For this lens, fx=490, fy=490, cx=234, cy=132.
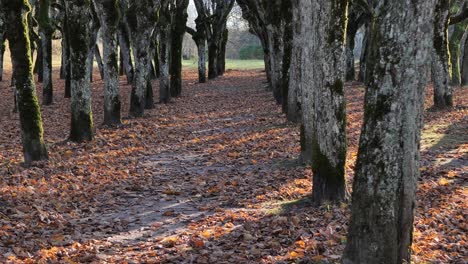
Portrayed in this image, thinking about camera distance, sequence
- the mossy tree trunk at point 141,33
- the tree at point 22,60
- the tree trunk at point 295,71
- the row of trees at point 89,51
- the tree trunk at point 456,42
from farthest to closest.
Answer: the tree trunk at point 456,42 → the mossy tree trunk at point 141,33 → the tree trunk at point 295,71 → the row of trees at point 89,51 → the tree at point 22,60

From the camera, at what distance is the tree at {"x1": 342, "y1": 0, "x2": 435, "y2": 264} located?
4.37 metres

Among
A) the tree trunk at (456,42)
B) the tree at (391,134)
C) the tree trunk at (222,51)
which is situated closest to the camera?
the tree at (391,134)

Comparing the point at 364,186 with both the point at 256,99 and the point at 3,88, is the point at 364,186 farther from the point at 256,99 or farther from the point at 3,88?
the point at 3,88

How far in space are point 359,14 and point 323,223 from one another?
21785 millimetres

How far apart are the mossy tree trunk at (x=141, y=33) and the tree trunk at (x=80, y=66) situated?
4.79m

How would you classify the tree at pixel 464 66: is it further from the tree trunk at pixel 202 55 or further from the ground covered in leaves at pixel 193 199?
the tree trunk at pixel 202 55

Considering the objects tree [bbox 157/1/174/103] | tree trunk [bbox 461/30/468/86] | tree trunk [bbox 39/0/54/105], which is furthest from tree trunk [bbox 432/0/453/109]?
tree trunk [bbox 39/0/54/105]

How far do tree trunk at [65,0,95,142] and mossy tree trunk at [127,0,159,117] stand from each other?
4790 mm

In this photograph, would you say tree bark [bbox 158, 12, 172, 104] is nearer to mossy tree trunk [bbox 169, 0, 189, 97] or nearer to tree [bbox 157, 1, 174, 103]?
tree [bbox 157, 1, 174, 103]

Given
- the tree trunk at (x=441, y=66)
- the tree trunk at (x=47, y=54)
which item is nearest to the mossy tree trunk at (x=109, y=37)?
the tree trunk at (x=47, y=54)

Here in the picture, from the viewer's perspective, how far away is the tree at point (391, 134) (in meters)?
4.37

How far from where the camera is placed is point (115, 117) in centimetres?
1600

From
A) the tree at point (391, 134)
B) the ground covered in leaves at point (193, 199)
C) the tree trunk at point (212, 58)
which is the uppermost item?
the tree trunk at point (212, 58)

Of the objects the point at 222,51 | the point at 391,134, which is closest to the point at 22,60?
the point at 391,134
